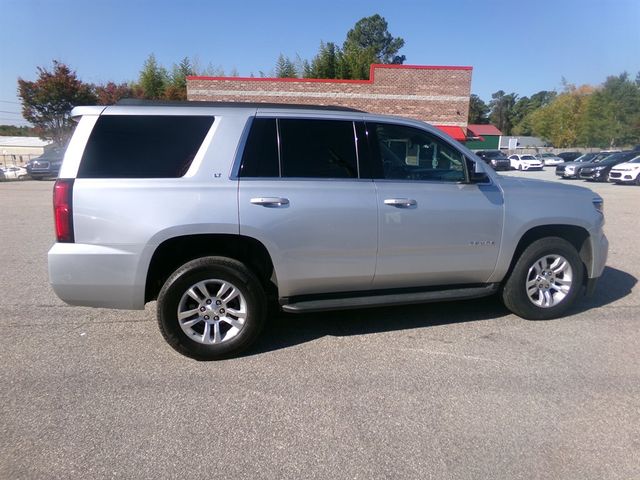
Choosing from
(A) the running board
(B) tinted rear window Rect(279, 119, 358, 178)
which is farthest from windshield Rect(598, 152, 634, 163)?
(B) tinted rear window Rect(279, 119, 358, 178)

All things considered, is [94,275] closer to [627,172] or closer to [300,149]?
[300,149]

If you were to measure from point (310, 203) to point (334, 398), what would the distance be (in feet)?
4.96

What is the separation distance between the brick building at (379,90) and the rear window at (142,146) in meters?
24.1

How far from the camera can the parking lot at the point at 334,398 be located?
8.09 ft

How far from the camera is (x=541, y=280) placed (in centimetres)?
439

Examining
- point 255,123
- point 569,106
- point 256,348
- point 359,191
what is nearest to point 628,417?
point 359,191

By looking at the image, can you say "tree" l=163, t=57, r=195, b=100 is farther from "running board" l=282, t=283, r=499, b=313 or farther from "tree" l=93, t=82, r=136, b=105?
"running board" l=282, t=283, r=499, b=313

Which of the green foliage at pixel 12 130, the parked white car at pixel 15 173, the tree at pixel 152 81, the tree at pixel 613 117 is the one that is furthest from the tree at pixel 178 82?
the green foliage at pixel 12 130

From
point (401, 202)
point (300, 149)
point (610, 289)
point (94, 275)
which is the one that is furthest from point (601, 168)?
point (94, 275)

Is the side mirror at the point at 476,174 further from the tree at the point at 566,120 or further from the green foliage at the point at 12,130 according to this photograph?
the green foliage at the point at 12,130

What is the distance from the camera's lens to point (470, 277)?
13.8ft

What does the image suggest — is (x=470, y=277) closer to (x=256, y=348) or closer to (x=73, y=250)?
(x=256, y=348)

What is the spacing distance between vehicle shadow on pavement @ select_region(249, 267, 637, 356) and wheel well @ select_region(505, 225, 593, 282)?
576mm

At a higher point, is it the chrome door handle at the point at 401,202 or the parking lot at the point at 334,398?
the chrome door handle at the point at 401,202
